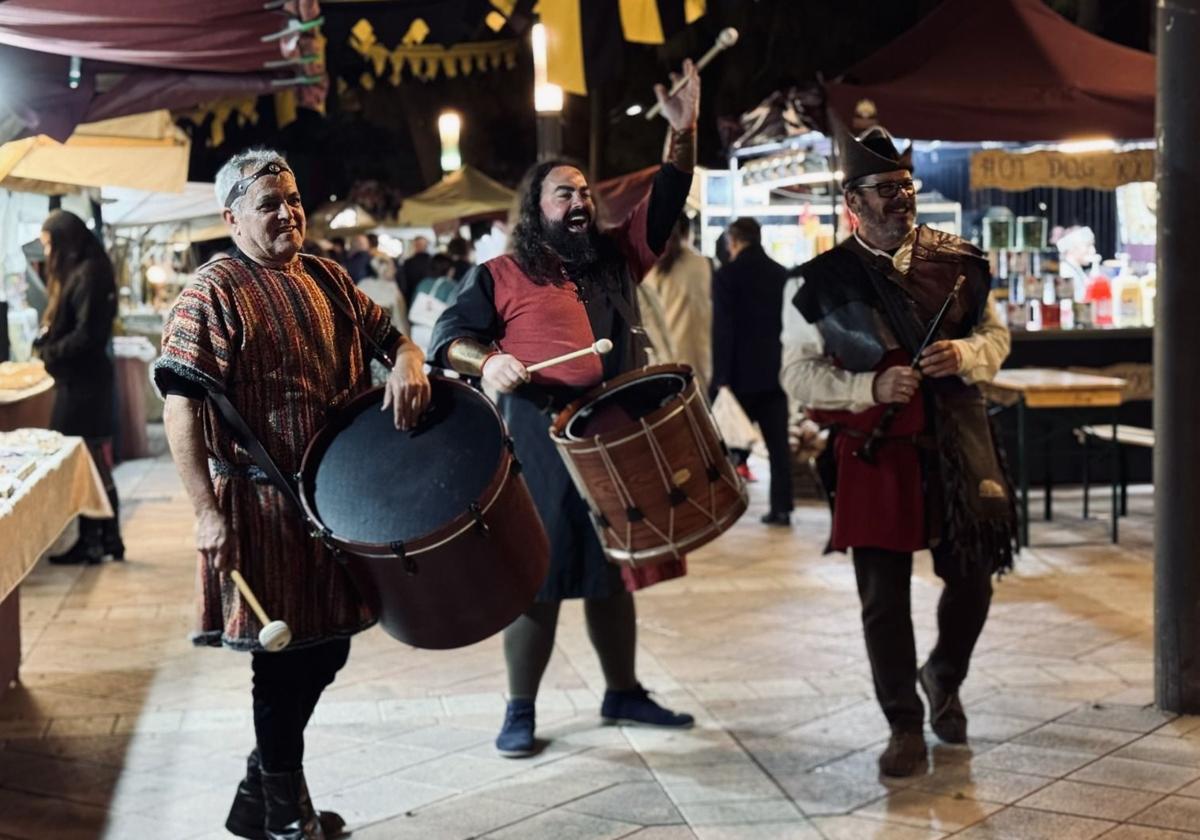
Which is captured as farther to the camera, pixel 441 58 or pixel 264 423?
pixel 441 58

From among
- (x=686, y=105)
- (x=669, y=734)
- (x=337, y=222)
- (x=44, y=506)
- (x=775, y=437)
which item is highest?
(x=337, y=222)

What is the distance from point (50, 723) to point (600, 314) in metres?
2.58

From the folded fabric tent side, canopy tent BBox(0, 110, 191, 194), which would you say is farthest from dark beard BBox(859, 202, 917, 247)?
the folded fabric tent side

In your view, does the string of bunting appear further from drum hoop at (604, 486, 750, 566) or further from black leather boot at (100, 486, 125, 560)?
drum hoop at (604, 486, 750, 566)

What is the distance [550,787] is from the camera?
5.12 metres

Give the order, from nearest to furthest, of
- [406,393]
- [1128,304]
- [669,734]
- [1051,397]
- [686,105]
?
[406,393] → [686,105] → [669,734] → [1051,397] → [1128,304]

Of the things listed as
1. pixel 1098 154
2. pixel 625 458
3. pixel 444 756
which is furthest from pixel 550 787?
pixel 1098 154

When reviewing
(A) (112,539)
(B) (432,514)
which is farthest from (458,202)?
(B) (432,514)

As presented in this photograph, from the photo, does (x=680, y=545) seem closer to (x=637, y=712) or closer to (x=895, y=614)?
(x=895, y=614)

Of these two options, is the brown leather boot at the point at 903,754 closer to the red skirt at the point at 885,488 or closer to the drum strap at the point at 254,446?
the red skirt at the point at 885,488

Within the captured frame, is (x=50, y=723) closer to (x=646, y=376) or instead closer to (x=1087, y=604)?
(x=646, y=376)

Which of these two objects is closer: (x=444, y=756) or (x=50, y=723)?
(x=444, y=756)

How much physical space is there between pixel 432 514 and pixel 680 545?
983 millimetres

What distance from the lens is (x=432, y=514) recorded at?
421 cm
